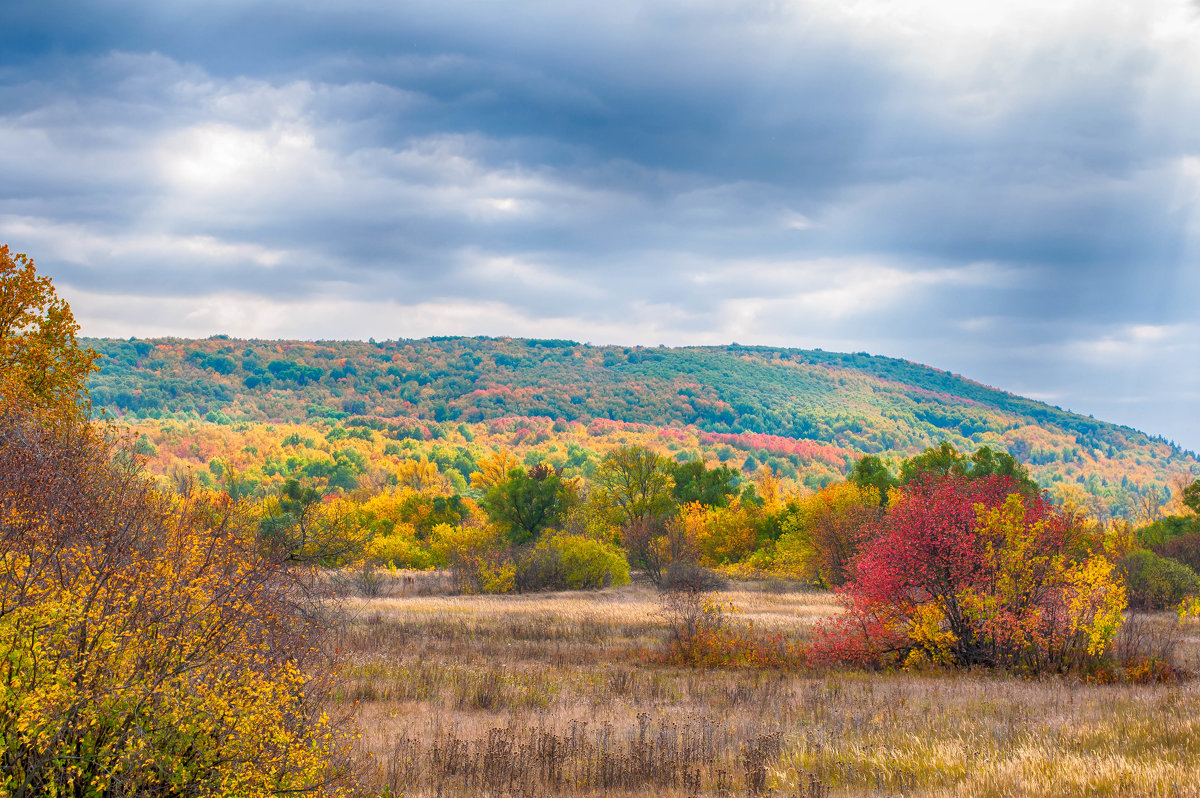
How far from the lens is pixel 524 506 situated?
62219 millimetres

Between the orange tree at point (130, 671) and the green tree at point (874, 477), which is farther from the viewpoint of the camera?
the green tree at point (874, 477)

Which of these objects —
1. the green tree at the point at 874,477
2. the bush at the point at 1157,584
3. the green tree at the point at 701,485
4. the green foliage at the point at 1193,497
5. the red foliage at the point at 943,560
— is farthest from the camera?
the green tree at the point at 701,485

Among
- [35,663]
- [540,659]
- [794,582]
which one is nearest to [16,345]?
[540,659]

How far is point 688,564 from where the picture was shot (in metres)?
52.1

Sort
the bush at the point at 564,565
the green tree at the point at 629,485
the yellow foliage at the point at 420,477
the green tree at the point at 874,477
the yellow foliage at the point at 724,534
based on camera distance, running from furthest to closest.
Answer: the yellow foliage at the point at 420,477 → the green tree at the point at 629,485 → the yellow foliage at the point at 724,534 → the green tree at the point at 874,477 → the bush at the point at 564,565

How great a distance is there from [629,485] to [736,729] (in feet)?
200

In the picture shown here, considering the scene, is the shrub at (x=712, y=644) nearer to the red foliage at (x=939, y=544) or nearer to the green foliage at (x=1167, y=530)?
the red foliage at (x=939, y=544)

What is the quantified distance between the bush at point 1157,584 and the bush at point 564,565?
2897 centimetres

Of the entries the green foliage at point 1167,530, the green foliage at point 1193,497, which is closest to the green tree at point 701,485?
the green foliage at point 1167,530

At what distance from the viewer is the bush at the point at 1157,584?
3925cm

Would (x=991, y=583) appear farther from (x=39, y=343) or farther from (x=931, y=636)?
(x=39, y=343)

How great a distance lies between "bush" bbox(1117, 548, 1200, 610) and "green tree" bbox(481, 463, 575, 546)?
124ft

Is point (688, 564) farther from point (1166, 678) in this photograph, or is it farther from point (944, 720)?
point (944, 720)

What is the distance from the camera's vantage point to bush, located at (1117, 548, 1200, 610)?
39.2 m
